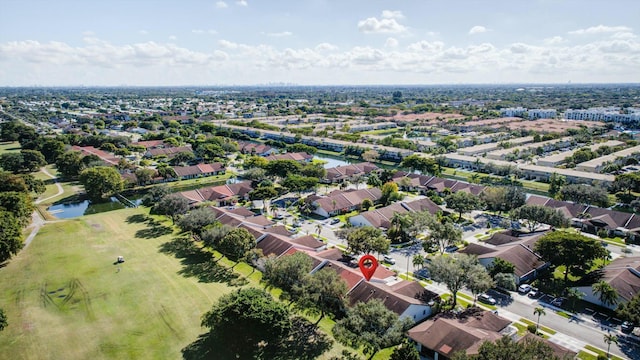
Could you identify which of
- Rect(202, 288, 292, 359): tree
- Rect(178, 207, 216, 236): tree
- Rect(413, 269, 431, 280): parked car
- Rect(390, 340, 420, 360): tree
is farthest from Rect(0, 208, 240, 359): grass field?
Rect(413, 269, 431, 280): parked car

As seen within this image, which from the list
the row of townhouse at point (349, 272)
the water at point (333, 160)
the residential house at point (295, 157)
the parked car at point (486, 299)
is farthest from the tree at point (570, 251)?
the water at point (333, 160)

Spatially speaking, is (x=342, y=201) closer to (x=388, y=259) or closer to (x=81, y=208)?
(x=388, y=259)

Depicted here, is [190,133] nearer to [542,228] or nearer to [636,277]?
[542,228]

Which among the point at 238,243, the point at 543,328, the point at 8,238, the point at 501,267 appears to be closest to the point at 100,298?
the point at 238,243

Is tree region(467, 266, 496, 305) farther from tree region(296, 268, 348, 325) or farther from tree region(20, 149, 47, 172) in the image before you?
tree region(20, 149, 47, 172)

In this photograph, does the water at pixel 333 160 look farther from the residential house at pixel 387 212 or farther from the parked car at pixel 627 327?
the parked car at pixel 627 327
